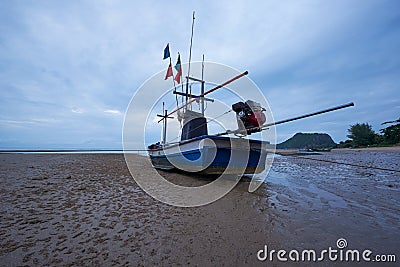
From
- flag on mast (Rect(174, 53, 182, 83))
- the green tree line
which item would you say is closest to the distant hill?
the green tree line

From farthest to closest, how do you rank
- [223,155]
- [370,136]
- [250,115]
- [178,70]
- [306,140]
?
1. [306,140]
2. [370,136]
3. [178,70]
4. [223,155]
5. [250,115]

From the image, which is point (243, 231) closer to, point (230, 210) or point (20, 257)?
point (230, 210)

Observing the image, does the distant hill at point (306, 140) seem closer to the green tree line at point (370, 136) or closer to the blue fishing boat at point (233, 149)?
the green tree line at point (370, 136)

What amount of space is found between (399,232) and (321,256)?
1.72 meters

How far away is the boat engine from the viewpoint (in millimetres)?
6793

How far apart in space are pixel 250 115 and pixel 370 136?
185 ft

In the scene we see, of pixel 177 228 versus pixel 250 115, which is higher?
pixel 250 115

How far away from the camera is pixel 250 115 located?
22.6 ft

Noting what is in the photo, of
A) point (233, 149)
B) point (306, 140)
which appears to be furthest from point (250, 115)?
point (306, 140)

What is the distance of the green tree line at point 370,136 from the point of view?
123 ft

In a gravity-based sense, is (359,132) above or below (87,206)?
above

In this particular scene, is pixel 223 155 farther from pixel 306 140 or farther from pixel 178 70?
pixel 306 140

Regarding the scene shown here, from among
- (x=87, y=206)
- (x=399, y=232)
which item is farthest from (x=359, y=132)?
(x=87, y=206)

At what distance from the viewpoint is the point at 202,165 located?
7797mm
